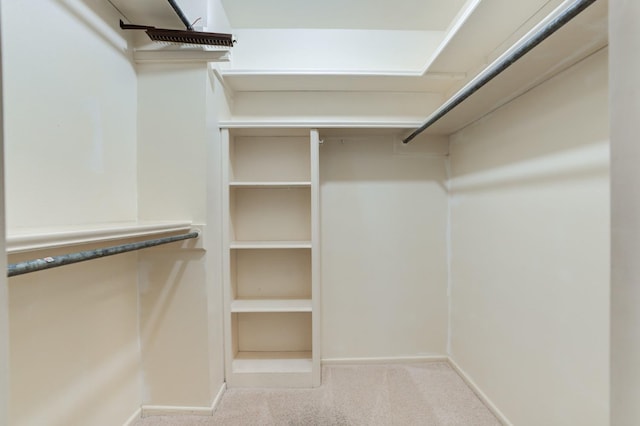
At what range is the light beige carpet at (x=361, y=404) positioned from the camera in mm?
1625

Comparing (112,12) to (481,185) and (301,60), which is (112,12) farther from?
(481,185)

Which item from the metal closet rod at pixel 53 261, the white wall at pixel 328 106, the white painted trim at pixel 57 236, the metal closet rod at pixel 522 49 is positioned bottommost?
the metal closet rod at pixel 53 261

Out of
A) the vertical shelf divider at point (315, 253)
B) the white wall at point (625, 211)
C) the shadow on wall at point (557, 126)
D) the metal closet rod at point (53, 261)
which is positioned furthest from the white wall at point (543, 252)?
the metal closet rod at point (53, 261)

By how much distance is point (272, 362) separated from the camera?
80.3 inches

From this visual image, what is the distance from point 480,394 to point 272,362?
4.71 feet

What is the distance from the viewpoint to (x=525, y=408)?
1.42 m

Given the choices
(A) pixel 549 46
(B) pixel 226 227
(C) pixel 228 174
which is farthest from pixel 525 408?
(C) pixel 228 174

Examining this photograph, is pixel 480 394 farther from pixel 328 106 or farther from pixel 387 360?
pixel 328 106

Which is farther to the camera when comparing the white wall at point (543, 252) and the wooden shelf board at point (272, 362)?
the wooden shelf board at point (272, 362)

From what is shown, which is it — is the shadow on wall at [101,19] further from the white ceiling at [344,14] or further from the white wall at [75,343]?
the white wall at [75,343]

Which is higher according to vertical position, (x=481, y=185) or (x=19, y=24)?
(x=19, y=24)

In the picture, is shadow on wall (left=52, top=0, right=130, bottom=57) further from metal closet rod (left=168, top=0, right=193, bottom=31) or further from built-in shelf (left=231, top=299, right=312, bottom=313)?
built-in shelf (left=231, top=299, right=312, bottom=313)

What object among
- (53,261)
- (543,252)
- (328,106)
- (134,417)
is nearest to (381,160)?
(328,106)

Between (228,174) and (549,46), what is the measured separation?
1.78 metres
